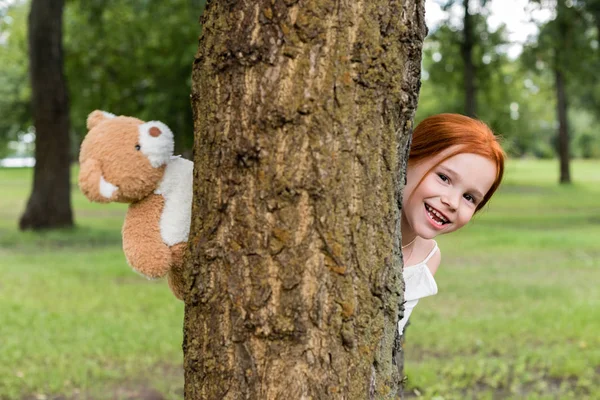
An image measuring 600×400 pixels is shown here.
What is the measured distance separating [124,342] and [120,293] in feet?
6.92

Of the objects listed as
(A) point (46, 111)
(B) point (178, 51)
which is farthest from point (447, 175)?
(B) point (178, 51)

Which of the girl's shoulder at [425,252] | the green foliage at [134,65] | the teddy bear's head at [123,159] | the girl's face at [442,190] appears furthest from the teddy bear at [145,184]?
the green foliage at [134,65]

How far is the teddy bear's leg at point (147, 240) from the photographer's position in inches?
85.4

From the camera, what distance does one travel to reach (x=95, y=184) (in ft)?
7.09

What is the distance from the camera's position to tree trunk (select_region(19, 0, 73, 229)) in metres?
13.3

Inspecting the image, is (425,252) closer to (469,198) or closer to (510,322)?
(469,198)

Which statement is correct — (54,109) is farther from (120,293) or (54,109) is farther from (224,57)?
(224,57)

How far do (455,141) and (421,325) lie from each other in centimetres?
436

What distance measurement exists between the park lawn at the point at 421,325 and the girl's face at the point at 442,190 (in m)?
2.47

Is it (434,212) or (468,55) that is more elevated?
(434,212)

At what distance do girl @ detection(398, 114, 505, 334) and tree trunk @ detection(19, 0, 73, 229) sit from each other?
11828mm

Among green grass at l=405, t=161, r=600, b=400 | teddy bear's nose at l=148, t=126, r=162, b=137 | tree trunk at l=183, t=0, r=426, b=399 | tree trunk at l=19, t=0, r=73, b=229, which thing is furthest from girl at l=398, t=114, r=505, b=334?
tree trunk at l=19, t=0, r=73, b=229

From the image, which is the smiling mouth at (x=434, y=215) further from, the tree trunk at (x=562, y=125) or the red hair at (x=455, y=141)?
the tree trunk at (x=562, y=125)

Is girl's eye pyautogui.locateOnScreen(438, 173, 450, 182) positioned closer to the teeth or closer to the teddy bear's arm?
the teeth
